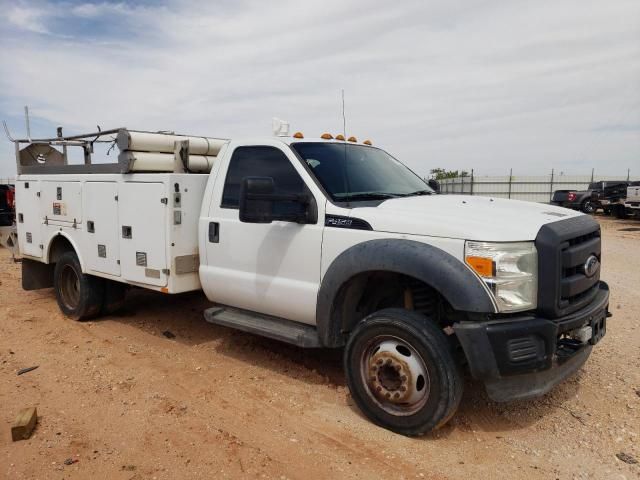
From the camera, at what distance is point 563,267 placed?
3.29m

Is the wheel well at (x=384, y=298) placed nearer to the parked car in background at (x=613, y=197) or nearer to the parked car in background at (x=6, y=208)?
the parked car in background at (x=6, y=208)

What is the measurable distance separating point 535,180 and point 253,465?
94.0 ft

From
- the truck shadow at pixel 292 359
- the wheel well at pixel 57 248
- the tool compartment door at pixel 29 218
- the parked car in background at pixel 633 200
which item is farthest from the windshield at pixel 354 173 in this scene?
the parked car in background at pixel 633 200

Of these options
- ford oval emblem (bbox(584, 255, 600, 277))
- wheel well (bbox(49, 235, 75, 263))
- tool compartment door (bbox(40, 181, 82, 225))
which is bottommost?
wheel well (bbox(49, 235, 75, 263))

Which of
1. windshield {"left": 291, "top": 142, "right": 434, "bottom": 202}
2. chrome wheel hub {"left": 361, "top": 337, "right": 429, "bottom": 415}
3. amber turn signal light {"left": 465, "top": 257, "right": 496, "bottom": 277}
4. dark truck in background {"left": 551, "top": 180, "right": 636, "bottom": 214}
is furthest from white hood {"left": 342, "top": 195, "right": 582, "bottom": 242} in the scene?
dark truck in background {"left": 551, "top": 180, "right": 636, "bottom": 214}

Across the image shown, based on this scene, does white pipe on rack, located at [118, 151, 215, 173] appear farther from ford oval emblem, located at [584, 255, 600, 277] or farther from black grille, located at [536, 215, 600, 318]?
ford oval emblem, located at [584, 255, 600, 277]

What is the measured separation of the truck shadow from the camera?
147 inches

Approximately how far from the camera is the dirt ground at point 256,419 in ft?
10.3

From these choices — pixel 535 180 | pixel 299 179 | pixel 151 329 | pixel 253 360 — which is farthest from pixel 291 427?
pixel 535 180

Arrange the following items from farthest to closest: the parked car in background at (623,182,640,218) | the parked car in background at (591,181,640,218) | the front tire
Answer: the parked car in background at (591,181,640,218) < the parked car in background at (623,182,640,218) < the front tire

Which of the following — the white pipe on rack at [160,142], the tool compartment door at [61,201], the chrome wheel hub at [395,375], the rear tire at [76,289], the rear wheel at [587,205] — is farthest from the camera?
the rear wheel at [587,205]

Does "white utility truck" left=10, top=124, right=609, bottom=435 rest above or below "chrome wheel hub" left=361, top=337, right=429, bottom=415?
above

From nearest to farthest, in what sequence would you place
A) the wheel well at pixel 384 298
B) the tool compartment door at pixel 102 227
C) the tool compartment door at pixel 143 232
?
the wheel well at pixel 384 298, the tool compartment door at pixel 143 232, the tool compartment door at pixel 102 227

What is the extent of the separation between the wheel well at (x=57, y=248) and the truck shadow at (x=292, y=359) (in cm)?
104
